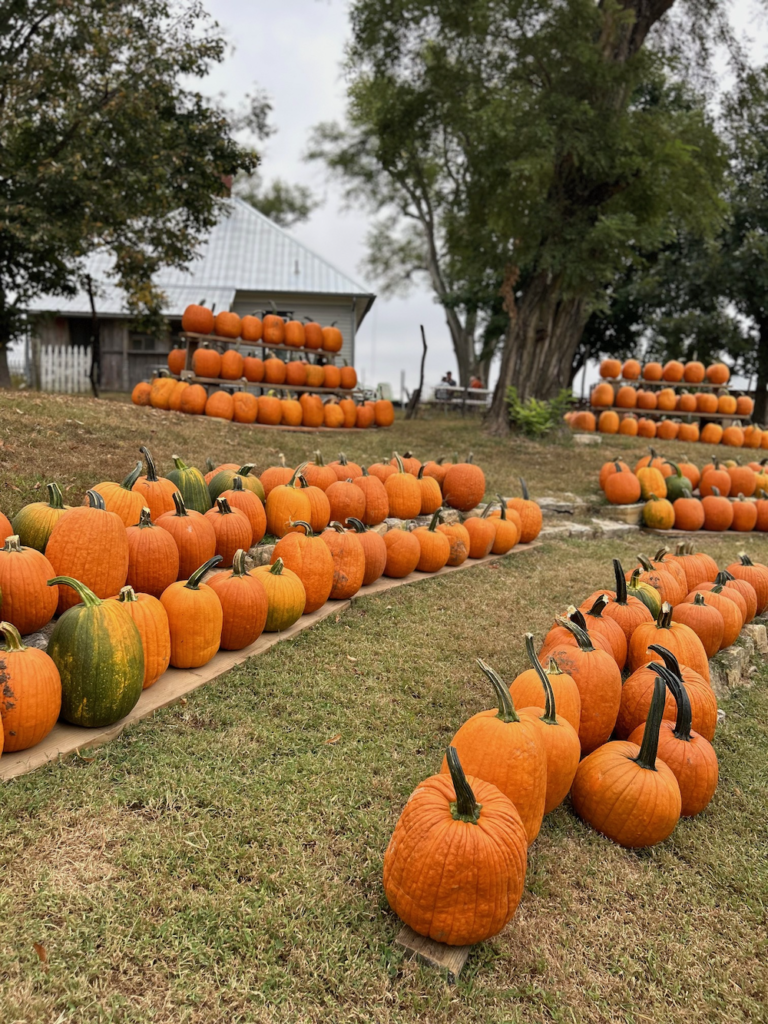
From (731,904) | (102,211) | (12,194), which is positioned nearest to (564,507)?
(731,904)

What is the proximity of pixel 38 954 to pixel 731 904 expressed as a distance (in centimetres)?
207

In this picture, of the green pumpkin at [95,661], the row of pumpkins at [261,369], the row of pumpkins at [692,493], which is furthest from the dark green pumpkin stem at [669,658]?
the row of pumpkins at [261,369]

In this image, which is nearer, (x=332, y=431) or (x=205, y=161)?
(x=332, y=431)

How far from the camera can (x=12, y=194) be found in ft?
37.6

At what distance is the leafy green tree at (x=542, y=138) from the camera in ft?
31.3

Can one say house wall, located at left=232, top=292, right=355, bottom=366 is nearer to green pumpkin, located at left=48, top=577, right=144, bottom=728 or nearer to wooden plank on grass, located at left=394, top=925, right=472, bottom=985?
green pumpkin, located at left=48, top=577, right=144, bottom=728

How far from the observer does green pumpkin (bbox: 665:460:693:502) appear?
8084 mm

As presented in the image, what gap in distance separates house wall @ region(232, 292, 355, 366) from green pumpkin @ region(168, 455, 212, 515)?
54.7 ft

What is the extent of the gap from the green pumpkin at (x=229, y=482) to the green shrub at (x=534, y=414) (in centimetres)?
710

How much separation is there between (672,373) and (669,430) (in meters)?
2.06

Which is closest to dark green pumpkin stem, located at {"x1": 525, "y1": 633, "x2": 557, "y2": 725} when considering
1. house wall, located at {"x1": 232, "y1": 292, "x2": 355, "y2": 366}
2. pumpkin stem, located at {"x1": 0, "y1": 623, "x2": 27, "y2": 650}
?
pumpkin stem, located at {"x1": 0, "y1": 623, "x2": 27, "y2": 650}

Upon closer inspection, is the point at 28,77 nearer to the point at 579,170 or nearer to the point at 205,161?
the point at 205,161

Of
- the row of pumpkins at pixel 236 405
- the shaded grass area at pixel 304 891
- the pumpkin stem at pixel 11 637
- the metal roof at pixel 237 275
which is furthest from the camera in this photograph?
the metal roof at pixel 237 275

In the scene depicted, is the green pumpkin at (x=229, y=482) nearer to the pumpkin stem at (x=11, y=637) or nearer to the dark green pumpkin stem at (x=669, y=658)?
the pumpkin stem at (x=11, y=637)
